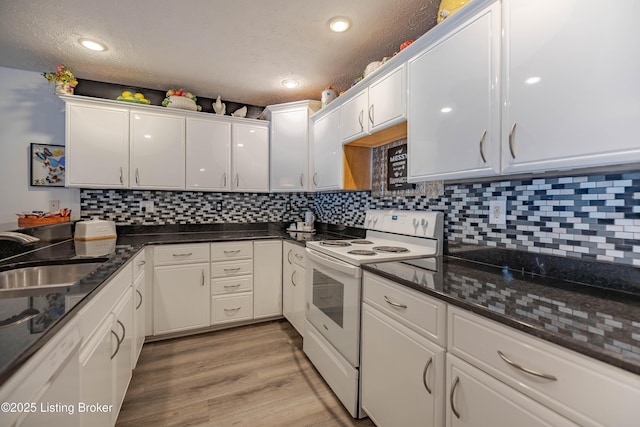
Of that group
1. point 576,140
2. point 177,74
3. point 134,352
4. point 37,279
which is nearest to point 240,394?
point 134,352

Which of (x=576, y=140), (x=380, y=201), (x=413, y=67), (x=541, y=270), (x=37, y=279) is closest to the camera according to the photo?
(x=576, y=140)

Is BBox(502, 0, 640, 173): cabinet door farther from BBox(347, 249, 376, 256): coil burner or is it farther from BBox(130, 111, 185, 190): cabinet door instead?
BBox(130, 111, 185, 190): cabinet door

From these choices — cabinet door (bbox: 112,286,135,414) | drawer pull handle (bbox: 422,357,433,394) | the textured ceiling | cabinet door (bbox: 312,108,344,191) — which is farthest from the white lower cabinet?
the textured ceiling

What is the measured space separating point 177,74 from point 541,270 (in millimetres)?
2927

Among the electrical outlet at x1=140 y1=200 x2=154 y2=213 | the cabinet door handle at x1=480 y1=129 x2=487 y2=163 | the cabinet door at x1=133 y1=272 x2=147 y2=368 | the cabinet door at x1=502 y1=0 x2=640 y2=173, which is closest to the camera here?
the cabinet door at x1=502 y1=0 x2=640 y2=173

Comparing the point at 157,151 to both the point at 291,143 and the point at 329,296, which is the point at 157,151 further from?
the point at 329,296

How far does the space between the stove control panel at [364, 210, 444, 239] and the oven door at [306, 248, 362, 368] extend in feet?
1.82

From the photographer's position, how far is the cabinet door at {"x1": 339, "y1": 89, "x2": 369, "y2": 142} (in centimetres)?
198

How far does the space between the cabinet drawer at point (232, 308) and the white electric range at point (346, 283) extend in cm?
73

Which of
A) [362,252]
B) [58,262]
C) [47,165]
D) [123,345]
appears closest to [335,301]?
[362,252]

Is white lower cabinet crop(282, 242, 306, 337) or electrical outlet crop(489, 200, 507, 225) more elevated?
electrical outlet crop(489, 200, 507, 225)

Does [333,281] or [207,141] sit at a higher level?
[207,141]

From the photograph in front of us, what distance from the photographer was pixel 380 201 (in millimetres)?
2330

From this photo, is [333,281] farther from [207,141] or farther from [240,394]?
[207,141]
